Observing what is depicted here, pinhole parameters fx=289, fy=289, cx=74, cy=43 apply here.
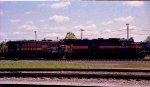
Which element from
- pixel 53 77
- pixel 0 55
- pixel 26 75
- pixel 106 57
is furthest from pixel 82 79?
pixel 0 55

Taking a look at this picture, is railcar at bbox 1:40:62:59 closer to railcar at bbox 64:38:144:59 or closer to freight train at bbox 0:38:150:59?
freight train at bbox 0:38:150:59

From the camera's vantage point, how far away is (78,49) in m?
35.4

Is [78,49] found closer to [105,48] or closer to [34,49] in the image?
[105,48]

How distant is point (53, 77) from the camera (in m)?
14.3

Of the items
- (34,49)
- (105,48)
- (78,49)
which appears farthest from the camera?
(34,49)

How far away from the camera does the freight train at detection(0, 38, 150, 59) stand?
34375 mm

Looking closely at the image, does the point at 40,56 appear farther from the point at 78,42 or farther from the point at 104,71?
the point at 104,71

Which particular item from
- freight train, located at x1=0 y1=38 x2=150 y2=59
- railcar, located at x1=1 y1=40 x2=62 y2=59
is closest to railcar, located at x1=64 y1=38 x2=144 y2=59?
freight train, located at x1=0 y1=38 x2=150 y2=59

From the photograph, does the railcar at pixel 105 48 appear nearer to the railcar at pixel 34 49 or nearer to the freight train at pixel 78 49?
the freight train at pixel 78 49

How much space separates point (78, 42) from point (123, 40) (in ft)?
18.0

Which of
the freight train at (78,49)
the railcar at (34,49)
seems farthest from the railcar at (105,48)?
the railcar at (34,49)

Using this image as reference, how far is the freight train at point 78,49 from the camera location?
3438 centimetres

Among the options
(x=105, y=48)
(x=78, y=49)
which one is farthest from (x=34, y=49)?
(x=105, y=48)

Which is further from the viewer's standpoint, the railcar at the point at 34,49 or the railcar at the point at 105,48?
the railcar at the point at 34,49
